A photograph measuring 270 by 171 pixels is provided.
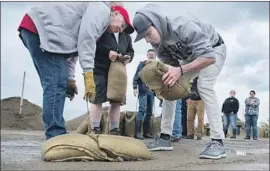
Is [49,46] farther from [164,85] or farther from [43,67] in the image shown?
[164,85]

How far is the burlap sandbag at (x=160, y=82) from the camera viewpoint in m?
4.11

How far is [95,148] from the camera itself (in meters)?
3.57

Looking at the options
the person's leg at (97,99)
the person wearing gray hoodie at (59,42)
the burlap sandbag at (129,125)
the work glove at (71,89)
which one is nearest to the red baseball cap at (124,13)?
the person wearing gray hoodie at (59,42)

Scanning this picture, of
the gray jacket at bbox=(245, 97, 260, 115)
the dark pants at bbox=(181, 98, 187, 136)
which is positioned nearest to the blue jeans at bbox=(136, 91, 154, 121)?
the dark pants at bbox=(181, 98, 187, 136)

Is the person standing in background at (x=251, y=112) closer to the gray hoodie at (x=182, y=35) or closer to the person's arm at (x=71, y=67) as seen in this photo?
the gray hoodie at (x=182, y=35)

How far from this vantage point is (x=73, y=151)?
352 centimetres

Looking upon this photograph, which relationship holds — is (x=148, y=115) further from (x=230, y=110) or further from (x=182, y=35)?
(x=230, y=110)

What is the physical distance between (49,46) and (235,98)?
9.53 metres

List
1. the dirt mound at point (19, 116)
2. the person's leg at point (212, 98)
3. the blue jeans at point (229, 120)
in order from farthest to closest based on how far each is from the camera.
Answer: the dirt mound at point (19, 116)
the blue jeans at point (229, 120)
the person's leg at point (212, 98)

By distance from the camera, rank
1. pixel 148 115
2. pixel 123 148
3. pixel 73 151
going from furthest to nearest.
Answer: pixel 148 115
pixel 123 148
pixel 73 151

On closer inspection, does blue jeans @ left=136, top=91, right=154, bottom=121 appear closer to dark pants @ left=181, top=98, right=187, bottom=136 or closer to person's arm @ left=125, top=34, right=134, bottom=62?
dark pants @ left=181, top=98, right=187, bottom=136

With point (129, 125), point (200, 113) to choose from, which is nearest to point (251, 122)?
point (200, 113)

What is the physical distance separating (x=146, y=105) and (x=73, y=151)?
4.78m

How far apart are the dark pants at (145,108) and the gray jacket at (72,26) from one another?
4.03 meters
